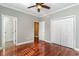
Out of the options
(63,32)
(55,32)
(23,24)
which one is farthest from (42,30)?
(63,32)

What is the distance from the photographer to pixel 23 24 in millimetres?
4297

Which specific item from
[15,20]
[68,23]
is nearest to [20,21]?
[15,20]

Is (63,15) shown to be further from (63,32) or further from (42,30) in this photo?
(42,30)

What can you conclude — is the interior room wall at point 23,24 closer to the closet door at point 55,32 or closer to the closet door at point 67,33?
the closet door at point 55,32

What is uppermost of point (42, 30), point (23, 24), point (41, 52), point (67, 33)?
point (23, 24)

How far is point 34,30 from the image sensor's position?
514 centimetres

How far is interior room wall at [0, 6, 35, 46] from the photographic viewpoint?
3520mm

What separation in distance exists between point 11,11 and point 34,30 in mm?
2151

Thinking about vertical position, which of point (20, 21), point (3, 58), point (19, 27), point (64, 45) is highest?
point (20, 21)

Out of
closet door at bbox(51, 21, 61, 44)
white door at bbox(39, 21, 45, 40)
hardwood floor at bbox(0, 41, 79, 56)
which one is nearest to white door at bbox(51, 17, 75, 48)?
closet door at bbox(51, 21, 61, 44)

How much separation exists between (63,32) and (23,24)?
237 cm

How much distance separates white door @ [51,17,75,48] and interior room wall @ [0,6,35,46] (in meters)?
1.49

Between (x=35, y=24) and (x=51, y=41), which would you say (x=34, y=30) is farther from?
(x=51, y=41)

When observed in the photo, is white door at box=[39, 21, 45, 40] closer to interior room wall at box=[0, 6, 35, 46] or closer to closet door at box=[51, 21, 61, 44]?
interior room wall at box=[0, 6, 35, 46]
